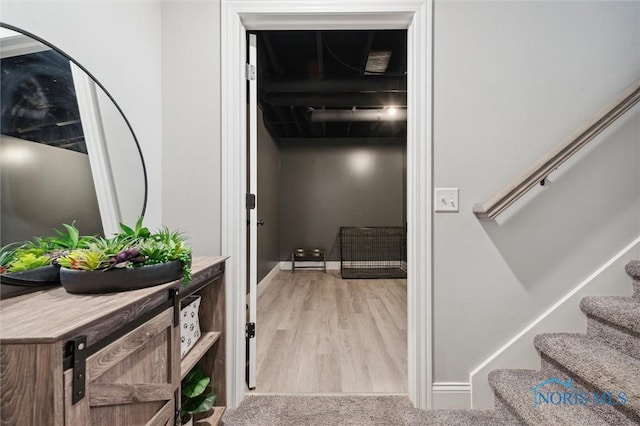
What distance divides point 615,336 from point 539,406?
0.51 m

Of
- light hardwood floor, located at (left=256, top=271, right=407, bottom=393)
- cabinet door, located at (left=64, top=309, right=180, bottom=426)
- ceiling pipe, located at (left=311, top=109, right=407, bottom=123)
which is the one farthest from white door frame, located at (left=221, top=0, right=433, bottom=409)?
ceiling pipe, located at (left=311, top=109, right=407, bottom=123)

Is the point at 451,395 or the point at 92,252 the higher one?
the point at 92,252

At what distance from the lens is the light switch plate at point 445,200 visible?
5.60 feet

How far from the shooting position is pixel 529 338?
170 centimetres

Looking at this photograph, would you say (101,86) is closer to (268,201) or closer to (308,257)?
(268,201)

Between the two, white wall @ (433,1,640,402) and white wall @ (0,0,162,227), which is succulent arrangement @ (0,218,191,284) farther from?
white wall @ (433,1,640,402)

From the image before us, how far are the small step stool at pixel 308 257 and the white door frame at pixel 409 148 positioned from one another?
401cm

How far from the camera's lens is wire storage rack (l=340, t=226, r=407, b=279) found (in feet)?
19.0

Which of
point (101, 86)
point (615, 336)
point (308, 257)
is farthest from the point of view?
point (308, 257)

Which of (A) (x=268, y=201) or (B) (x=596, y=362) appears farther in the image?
(A) (x=268, y=201)

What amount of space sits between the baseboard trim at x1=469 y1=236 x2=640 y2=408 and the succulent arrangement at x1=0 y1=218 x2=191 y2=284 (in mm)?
1542

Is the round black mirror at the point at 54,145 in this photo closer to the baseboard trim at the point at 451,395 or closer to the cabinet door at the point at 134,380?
the cabinet door at the point at 134,380

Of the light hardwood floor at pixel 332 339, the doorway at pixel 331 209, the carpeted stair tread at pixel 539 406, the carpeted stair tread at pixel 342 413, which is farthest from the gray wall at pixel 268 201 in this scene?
the carpeted stair tread at pixel 539 406

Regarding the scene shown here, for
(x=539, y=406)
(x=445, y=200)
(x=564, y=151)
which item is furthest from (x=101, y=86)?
(x=539, y=406)
